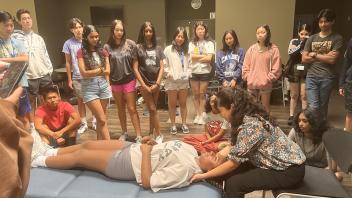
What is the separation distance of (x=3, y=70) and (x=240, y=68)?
108 inches

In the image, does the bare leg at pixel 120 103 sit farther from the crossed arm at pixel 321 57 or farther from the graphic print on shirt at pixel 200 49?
the crossed arm at pixel 321 57

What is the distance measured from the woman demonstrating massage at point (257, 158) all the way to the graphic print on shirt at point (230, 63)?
5.97 ft

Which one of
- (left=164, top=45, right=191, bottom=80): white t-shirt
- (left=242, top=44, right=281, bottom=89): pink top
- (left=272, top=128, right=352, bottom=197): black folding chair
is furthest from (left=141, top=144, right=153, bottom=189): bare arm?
(left=242, top=44, right=281, bottom=89): pink top

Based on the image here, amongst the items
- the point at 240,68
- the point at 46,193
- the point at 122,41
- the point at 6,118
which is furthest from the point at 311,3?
the point at 6,118

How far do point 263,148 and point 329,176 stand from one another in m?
0.48

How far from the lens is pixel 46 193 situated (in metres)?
1.83

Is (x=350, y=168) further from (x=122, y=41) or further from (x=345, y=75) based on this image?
(x=122, y=41)

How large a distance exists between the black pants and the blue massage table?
0.11 meters

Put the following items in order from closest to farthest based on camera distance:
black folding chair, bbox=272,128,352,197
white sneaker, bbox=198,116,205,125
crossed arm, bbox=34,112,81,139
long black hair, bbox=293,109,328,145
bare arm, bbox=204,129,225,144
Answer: black folding chair, bbox=272,128,352,197 → long black hair, bbox=293,109,328,145 → crossed arm, bbox=34,112,81,139 → bare arm, bbox=204,129,225,144 → white sneaker, bbox=198,116,205,125

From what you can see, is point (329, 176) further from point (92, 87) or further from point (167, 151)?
point (92, 87)

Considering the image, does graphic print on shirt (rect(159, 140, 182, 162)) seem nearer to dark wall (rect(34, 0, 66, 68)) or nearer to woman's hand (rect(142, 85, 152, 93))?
woman's hand (rect(142, 85, 152, 93))

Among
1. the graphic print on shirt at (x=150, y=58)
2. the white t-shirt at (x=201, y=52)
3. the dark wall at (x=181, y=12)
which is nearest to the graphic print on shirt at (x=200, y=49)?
the white t-shirt at (x=201, y=52)

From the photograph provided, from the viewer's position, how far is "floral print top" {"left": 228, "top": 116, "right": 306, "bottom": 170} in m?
1.79

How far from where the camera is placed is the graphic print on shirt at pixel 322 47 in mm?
3037
